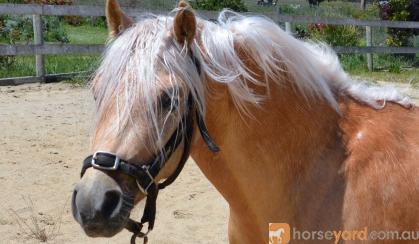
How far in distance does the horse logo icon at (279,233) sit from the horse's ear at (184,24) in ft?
2.67

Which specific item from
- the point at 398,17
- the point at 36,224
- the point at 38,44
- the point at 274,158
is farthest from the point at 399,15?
the point at 274,158

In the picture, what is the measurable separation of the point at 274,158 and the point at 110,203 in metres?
0.75

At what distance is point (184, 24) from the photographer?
1962 millimetres

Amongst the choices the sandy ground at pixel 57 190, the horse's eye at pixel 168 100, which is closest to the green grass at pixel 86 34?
the sandy ground at pixel 57 190

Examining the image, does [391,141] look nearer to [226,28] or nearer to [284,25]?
[226,28]

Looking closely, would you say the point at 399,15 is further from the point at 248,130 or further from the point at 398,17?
the point at 248,130

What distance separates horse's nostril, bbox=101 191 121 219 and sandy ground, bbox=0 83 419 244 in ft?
1.66

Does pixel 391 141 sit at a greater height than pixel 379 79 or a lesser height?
greater

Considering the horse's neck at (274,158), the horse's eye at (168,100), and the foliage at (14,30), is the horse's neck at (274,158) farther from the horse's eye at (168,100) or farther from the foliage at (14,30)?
the foliage at (14,30)

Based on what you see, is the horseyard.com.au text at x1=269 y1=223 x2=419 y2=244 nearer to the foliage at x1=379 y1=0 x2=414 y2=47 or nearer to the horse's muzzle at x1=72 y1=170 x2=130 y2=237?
the horse's muzzle at x1=72 y1=170 x2=130 y2=237

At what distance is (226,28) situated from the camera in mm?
2238

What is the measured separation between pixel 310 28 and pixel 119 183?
45.9ft

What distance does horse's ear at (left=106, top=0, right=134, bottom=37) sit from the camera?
2.13 meters

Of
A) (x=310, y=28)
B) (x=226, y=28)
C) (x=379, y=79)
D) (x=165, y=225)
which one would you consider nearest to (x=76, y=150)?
(x=165, y=225)
